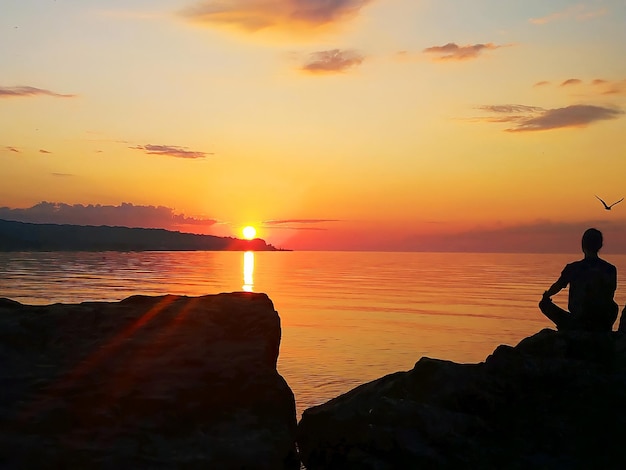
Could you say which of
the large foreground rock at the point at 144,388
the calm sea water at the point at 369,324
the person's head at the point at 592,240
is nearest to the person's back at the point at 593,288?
the person's head at the point at 592,240

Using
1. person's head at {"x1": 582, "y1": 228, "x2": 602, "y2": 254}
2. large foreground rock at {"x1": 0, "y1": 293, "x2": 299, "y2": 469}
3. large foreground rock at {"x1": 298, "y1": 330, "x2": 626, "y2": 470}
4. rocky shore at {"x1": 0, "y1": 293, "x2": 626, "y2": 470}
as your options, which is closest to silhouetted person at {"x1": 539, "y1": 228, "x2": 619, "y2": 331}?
person's head at {"x1": 582, "y1": 228, "x2": 602, "y2": 254}

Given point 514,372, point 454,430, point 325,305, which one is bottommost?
point 325,305

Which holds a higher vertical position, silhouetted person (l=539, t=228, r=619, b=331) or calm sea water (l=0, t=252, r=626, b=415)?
silhouetted person (l=539, t=228, r=619, b=331)

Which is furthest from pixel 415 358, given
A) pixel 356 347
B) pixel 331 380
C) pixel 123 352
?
pixel 123 352

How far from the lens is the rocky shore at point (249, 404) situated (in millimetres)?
6723

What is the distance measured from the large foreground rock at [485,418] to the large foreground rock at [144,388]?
761 millimetres

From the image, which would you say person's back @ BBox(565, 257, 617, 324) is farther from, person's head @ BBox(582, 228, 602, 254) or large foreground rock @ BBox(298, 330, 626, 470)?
large foreground rock @ BBox(298, 330, 626, 470)

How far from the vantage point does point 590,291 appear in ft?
31.4

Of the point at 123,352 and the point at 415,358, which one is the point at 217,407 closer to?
the point at 123,352

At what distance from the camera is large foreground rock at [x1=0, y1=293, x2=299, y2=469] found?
654 cm

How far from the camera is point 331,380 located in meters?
18.8

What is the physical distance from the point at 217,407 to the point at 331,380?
461 inches

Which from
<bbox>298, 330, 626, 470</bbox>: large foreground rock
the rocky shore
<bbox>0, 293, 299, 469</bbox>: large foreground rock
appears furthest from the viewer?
<bbox>298, 330, 626, 470</bbox>: large foreground rock

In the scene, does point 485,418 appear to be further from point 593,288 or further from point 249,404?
point 593,288
